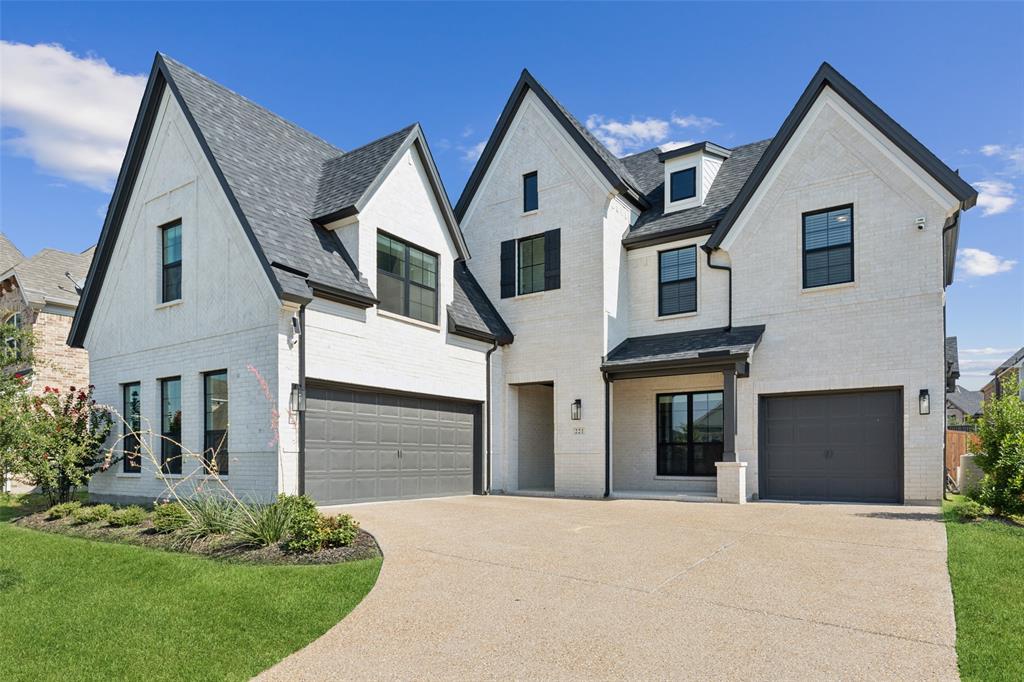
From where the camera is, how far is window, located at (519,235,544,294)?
1831 cm

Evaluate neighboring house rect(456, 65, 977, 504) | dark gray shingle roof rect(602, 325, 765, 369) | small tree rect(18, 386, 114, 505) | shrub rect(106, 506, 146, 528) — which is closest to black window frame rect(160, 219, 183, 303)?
small tree rect(18, 386, 114, 505)

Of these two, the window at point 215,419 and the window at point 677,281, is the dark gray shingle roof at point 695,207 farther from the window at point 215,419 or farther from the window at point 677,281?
the window at point 215,419

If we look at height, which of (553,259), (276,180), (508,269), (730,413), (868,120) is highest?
(868,120)

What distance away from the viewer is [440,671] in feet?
17.2

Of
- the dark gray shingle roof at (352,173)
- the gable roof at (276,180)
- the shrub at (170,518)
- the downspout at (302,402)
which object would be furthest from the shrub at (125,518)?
the dark gray shingle roof at (352,173)

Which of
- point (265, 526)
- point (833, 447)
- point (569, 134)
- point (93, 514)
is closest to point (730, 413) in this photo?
point (833, 447)

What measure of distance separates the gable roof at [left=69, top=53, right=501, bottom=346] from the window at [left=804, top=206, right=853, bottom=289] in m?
8.09

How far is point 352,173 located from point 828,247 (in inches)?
426

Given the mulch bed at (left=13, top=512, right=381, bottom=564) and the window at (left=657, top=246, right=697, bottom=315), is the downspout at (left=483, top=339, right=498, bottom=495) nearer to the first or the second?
the window at (left=657, top=246, right=697, bottom=315)

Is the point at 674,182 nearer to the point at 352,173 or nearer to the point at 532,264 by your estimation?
the point at 532,264

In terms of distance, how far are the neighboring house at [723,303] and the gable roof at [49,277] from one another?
48.8 ft

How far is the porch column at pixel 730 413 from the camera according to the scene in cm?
1531

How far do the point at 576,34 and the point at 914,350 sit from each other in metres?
9.52

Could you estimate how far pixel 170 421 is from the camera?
14.4 metres
